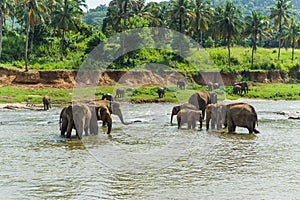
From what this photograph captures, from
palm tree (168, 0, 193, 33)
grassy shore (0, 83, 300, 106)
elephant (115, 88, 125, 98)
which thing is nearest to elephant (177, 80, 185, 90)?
grassy shore (0, 83, 300, 106)

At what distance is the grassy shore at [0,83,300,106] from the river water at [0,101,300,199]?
15404 millimetres

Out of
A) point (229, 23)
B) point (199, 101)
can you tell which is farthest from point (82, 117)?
point (229, 23)

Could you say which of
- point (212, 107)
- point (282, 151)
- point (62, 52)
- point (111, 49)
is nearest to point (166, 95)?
point (111, 49)

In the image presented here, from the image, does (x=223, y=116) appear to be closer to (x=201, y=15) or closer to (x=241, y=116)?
(x=241, y=116)

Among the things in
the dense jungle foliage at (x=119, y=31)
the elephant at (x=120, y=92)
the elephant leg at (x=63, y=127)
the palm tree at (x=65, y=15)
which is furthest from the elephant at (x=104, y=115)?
the palm tree at (x=65, y=15)

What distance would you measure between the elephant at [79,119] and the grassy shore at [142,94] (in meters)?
17.8

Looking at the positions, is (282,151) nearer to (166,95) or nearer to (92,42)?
(166,95)

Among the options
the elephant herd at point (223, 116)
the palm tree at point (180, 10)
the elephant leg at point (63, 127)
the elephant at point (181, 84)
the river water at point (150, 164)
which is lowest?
the river water at point (150, 164)

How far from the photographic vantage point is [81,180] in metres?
11.7

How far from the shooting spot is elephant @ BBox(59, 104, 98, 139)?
17656 mm

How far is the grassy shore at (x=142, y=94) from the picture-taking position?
3705 cm

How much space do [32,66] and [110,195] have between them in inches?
1481

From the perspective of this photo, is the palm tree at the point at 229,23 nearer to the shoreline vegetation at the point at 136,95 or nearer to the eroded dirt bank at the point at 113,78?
the eroded dirt bank at the point at 113,78

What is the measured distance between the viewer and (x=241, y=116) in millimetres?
19250
